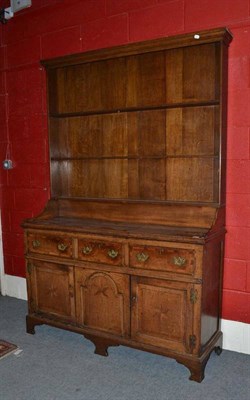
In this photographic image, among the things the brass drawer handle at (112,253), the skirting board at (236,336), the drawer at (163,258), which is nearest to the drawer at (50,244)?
the brass drawer handle at (112,253)

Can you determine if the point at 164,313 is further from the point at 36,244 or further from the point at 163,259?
the point at 36,244

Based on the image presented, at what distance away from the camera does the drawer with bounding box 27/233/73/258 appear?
2652 millimetres

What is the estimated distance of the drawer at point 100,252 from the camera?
2453 millimetres

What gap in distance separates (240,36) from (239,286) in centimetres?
176

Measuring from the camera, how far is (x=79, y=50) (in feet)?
10.1

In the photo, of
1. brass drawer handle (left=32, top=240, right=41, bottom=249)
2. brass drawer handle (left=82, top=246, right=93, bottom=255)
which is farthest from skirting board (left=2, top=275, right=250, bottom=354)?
brass drawer handle (left=32, top=240, right=41, bottom=249)

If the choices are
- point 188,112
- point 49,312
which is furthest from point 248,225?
point 49,312

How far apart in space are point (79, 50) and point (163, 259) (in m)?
1.97

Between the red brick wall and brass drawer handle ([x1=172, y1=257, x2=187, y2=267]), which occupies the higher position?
the red brick wall

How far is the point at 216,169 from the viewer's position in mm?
2529

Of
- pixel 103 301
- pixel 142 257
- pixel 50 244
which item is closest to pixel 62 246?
pixel 50 244

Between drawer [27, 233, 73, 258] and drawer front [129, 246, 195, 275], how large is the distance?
532mm

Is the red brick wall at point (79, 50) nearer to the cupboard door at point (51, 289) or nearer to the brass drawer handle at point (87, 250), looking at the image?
the cupboard door at point (51, 289)

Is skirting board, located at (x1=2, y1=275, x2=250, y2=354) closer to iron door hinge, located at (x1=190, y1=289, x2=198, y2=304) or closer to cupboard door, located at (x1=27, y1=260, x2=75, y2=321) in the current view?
iron door hinge, located at (x1=190, y1=289, x2=198, y2=304)
